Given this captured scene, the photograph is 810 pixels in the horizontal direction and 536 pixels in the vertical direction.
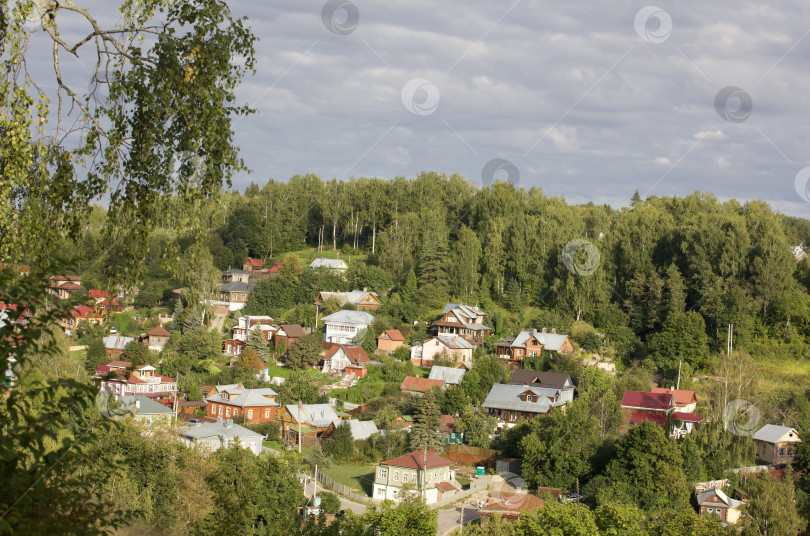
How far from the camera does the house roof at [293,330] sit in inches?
1310

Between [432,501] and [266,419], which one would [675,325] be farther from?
[266,419]

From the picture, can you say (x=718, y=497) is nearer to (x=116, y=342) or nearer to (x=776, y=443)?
(x=776, y=443)

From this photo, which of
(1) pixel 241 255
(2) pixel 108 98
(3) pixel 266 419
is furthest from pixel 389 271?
(2) pixel 108 98

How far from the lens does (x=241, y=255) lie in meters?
46.0

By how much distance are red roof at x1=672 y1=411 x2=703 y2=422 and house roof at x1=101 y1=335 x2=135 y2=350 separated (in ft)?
70.1

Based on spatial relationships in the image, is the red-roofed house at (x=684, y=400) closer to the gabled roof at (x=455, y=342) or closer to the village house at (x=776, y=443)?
the village house at (x=776, y=443)

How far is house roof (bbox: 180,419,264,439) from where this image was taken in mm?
22562

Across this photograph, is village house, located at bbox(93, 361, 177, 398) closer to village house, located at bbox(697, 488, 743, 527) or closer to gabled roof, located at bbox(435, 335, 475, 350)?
gabled roof, located at bbox(435, 335, 475, 350)

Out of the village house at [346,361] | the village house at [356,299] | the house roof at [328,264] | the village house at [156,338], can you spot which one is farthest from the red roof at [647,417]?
the house roof at [328,264]

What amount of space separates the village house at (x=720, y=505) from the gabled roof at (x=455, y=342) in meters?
13.2

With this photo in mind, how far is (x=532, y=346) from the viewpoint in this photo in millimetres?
31328

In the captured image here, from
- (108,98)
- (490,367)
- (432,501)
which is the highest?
(108,98)

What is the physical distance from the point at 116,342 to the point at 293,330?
24.3ft

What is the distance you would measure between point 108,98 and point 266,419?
22745mm
